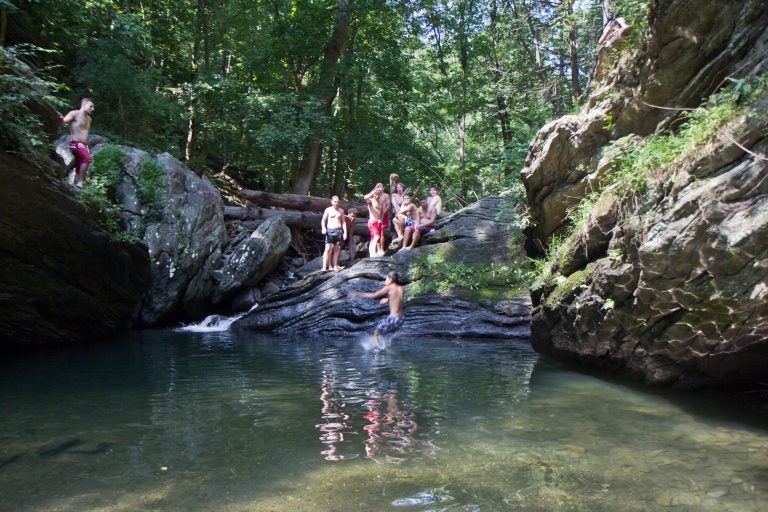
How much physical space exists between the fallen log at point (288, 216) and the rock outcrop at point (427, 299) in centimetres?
442

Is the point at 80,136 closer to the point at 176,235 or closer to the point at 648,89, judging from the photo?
the point at 176,235

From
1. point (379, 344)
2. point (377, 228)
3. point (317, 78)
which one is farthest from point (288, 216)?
point (379, 344)

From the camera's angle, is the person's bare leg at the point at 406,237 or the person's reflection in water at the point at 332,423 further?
the person's bare leg at the point at 406,237

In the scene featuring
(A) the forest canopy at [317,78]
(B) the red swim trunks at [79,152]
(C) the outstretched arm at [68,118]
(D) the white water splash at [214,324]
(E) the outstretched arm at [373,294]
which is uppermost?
(A) the forest canopy at [317,78]

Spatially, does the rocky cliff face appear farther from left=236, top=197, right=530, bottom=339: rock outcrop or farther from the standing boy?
the standing boy

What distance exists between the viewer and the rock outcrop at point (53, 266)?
29.1 ft

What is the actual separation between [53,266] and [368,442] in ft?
27.0

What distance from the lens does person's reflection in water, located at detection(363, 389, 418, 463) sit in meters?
4.46

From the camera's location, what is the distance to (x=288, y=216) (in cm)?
A: 1855

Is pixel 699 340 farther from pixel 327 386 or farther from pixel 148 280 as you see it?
pixel 148 280

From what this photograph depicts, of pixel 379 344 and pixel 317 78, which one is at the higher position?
pixel 317 78

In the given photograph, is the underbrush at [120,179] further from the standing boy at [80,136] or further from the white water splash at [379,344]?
the white water splash at [379,344]

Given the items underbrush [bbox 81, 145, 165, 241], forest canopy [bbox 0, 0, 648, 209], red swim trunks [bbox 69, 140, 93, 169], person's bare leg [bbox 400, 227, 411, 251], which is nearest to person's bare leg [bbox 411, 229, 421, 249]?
person's bare leg [bbox 400, 227, 411, 251]

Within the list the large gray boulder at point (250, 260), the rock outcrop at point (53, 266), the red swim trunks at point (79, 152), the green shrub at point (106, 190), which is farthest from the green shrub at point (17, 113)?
the large gray boulder at point (250, 260)
